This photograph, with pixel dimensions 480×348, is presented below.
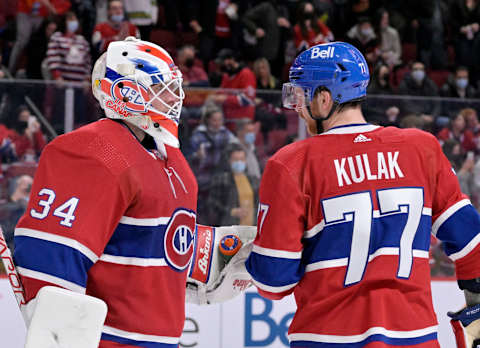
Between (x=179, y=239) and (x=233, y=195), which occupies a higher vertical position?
(x=179, y=239)

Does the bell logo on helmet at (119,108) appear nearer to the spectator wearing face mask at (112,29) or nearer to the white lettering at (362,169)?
the white lettering at (362,169)

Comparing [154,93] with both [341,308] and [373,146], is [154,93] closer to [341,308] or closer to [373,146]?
[373,146]

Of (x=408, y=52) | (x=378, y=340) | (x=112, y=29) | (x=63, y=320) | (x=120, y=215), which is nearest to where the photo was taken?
(x=63, y=320)

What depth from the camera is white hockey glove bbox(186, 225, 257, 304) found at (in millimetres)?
2703

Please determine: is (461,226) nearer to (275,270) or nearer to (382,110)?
(275,270)

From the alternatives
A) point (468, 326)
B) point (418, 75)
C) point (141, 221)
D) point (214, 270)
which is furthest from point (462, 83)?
point (141, 221)

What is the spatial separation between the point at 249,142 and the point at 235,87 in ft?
4.25

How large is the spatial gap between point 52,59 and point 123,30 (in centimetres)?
62

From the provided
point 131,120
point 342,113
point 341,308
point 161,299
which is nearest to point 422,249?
point 341,308

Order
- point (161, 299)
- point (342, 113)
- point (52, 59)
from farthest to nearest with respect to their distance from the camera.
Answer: point (52, 59)
point (342, 113)
point (161, 299)

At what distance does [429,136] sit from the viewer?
2441 millimetres

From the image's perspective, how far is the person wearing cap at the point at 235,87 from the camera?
5.27 m

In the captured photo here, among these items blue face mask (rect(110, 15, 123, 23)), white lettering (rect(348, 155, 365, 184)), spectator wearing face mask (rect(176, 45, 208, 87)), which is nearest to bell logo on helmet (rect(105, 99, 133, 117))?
white lettering (rect(348, 155, 365, 184))

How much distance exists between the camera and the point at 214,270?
273 centimetres
